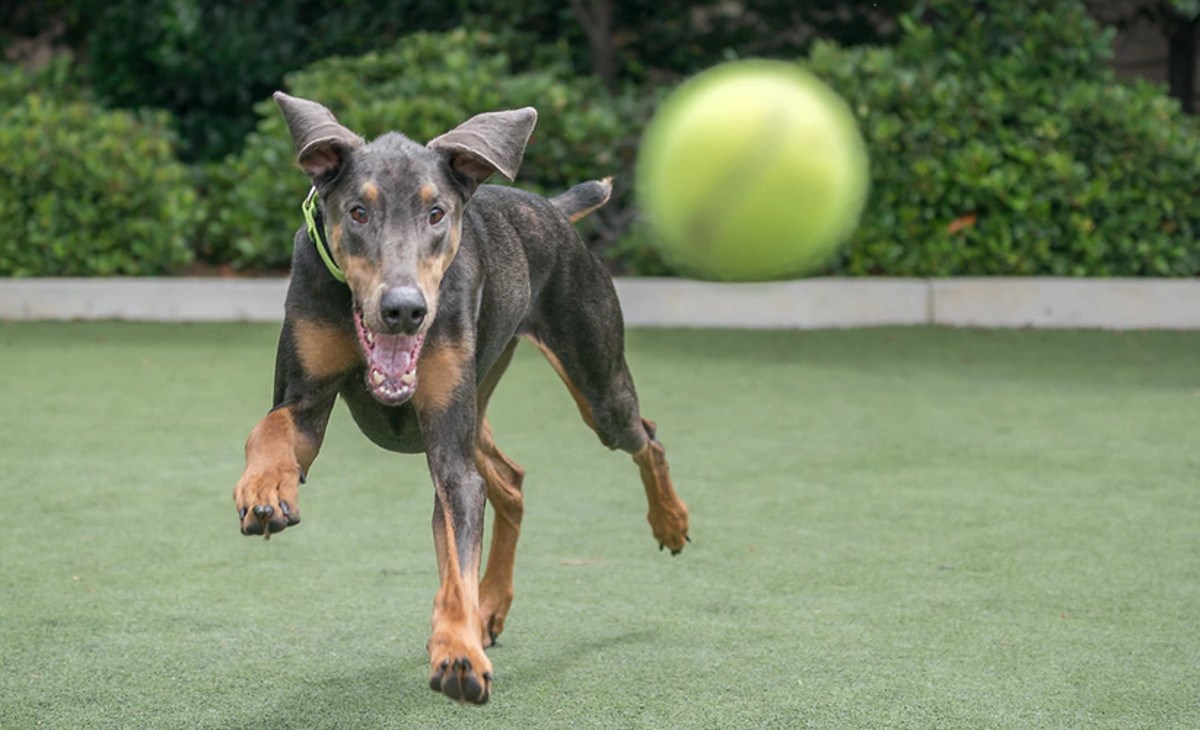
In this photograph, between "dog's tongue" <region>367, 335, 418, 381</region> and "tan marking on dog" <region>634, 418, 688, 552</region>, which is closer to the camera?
"dog's tongue" <region>367, 335, 418, 381</region>

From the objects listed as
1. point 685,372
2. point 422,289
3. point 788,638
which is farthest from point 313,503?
point 685,372

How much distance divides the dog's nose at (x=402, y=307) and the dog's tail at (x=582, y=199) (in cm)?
170

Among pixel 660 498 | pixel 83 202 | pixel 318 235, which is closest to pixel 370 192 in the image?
pixel 318 235

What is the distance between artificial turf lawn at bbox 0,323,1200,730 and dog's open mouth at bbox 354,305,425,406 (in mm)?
803

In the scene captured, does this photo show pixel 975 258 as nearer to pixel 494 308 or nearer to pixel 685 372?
pixel 685 372

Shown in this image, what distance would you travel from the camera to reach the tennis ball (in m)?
5.27

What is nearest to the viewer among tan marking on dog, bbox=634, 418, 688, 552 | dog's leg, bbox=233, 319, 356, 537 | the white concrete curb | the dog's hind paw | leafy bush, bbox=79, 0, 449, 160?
the dog's hind paw

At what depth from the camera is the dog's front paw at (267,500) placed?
3357 mm

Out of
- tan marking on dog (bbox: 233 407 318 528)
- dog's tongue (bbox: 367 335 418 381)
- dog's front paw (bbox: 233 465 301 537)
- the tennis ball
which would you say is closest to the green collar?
dog's tongue (bbox: 367 335 418 381)

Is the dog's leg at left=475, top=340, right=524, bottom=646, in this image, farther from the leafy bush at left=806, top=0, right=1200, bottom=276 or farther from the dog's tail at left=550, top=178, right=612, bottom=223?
the leafy bush at left=806, top=0, right=1200, bottom=276

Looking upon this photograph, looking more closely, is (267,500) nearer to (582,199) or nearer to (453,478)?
(453,478)

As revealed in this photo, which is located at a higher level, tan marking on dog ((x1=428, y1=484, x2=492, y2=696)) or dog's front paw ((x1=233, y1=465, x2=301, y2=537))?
dog's front paw ((x1=233, y1=465, x2=301, y2=537))

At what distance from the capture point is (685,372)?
9.03m

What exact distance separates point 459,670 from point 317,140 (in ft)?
3.94
